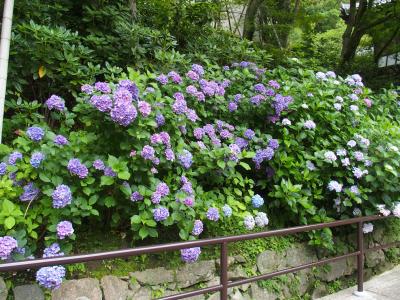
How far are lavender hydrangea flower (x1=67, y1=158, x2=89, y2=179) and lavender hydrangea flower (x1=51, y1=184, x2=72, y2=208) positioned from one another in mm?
166

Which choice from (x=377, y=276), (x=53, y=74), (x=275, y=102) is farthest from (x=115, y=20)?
(x=377, y=276)

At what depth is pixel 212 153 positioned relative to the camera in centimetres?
367

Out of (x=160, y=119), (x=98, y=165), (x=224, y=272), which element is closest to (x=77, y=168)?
(x=98, y=165)

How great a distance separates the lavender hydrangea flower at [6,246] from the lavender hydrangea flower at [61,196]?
343 mm

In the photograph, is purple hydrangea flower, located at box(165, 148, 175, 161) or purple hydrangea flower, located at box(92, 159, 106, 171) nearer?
purple hydrangea flower, located at box(92, 159, 106, 171)

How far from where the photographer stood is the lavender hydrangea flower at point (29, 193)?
289cm

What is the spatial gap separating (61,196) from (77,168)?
0.84 ft

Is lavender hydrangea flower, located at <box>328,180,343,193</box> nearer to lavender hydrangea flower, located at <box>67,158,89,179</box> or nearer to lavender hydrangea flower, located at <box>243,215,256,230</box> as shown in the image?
lavender hydrangea flower, located at <box>243,215,256,230</box>

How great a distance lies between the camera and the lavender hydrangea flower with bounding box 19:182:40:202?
2.89 metres

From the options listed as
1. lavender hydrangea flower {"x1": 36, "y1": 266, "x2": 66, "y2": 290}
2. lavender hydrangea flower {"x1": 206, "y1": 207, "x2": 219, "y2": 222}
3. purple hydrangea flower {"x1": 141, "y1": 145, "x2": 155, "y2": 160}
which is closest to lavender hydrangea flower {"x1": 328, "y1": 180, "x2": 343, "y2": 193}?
lavender hydrangea flower {"x1": 206, "y1": 207, "x2": 219, "y2": 222}

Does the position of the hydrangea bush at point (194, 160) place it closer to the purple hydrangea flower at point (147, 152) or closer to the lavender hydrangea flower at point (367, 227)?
the purple hydrangea flower at point (147, 152)

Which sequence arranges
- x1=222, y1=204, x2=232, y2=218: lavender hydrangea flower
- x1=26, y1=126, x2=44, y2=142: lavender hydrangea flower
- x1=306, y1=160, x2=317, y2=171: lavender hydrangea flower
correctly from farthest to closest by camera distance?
x1=306, y1=160, x2=317, y2=171: lavender hydrangea flower < x1=222, y1=204, x2=232, y2=218: lavender hydrangea flower < x1=26, y1=126, x2=44, y2=142: lavender hydrangea flower

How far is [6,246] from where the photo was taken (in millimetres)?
2465

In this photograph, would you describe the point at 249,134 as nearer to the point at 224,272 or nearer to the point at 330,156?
the point at 330,156
